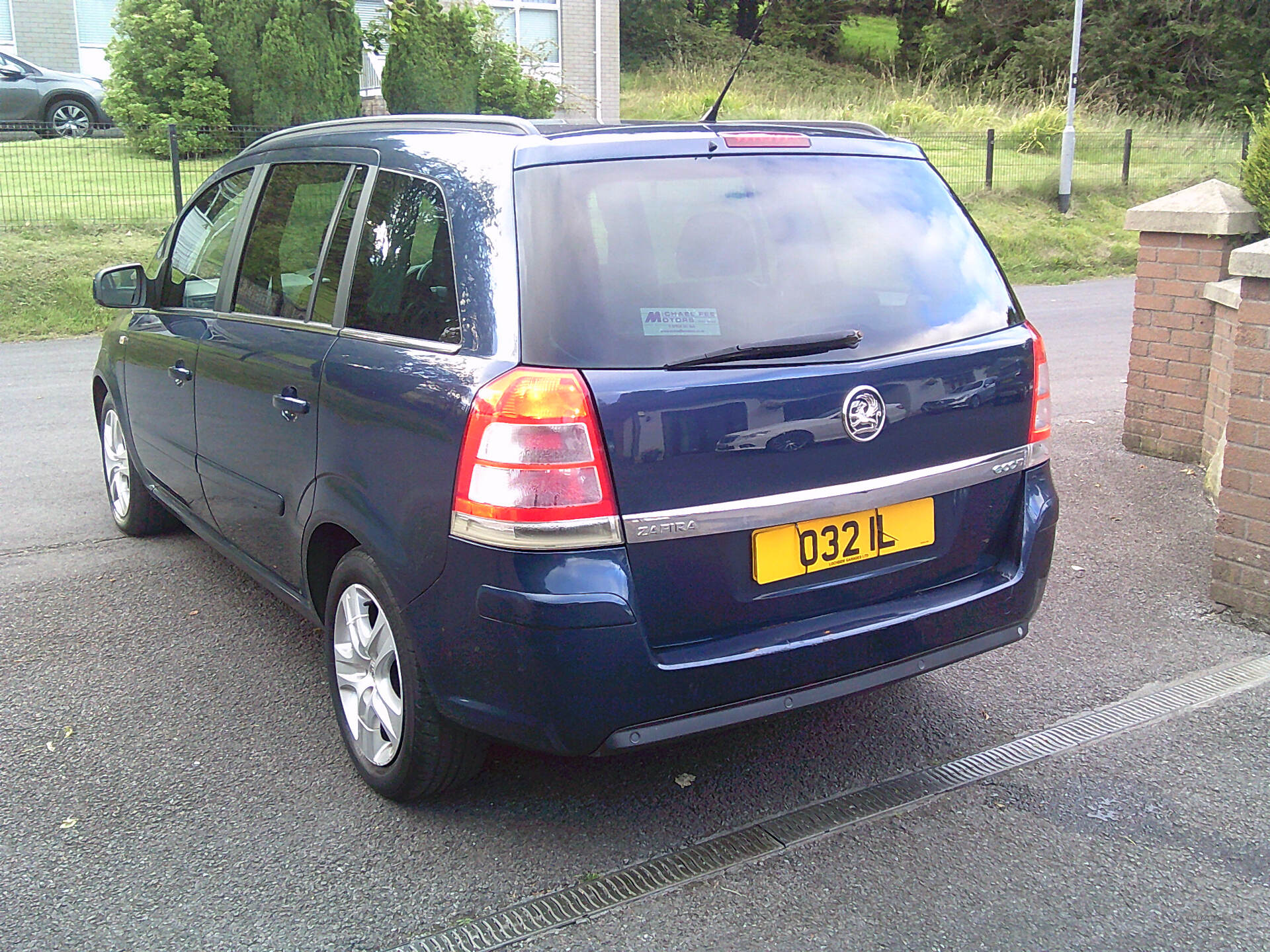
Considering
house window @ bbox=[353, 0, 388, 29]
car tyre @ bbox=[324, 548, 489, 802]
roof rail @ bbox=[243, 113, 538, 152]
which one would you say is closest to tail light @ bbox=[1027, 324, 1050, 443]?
roof rail @ bbox=[243, 113, 538, 152]

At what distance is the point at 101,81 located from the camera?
19.4 meters

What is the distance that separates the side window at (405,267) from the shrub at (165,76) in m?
15.7

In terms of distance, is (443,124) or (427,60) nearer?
(443,124)

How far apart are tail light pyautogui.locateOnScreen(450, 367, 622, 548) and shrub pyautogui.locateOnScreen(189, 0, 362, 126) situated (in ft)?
53.2

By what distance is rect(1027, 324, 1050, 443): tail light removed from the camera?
11.0 ft

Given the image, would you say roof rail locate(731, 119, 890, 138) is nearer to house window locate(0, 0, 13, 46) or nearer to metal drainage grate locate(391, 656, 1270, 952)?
metal drainage grate locate(391, 656, 1270, 952)

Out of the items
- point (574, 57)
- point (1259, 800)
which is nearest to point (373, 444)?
point (1259, 800)

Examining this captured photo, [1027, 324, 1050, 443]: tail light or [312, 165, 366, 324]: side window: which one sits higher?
[312, 165, 366, 324]: side window

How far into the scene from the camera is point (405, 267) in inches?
125

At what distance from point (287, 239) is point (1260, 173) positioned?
4.99m

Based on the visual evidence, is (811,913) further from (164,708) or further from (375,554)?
(164,708)

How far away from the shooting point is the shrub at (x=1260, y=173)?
610 centimetres

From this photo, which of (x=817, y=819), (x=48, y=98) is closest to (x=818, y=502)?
(x=817, y=819)

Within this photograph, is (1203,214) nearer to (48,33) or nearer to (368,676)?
(368,676)
